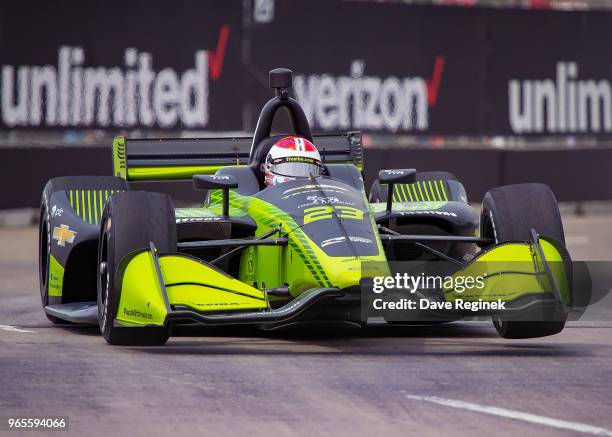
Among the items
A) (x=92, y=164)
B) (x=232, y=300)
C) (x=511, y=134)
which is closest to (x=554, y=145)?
(x=511, y=134)

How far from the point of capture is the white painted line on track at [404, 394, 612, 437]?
6137 mm

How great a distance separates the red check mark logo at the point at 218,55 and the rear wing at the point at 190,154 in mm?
6915

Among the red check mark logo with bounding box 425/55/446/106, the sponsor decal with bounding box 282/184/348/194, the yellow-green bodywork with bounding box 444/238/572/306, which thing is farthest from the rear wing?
the red check mark logo with bounding box 425/55/446/106

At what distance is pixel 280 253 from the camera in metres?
8.90

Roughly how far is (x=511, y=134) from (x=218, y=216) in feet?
38.8

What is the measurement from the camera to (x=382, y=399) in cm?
685

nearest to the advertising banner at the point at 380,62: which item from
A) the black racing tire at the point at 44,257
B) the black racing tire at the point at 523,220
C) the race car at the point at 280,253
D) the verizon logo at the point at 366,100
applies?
the verizon logo at the point at 366,100

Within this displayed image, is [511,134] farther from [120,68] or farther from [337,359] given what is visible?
[337,359]

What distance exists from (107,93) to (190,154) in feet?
21.5

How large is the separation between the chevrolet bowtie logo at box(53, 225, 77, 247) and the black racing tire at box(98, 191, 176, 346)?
4.44 ft

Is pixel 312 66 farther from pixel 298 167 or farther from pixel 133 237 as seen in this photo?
pixel 133 237

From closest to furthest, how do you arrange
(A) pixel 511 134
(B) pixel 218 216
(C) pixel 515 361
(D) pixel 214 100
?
1. (C) pixel 515 361
2. (B) pixel 218 216
3. (D) pixel 214 100
4. (A) pixel 511 134

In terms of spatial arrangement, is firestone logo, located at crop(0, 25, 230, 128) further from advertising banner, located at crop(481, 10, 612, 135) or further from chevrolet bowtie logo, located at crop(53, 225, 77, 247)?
chevrolet bowtie logo, located at crop(53, 225, 77, 247)

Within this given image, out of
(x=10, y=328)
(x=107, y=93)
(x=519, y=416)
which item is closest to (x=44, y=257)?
(x=10, y=328)
